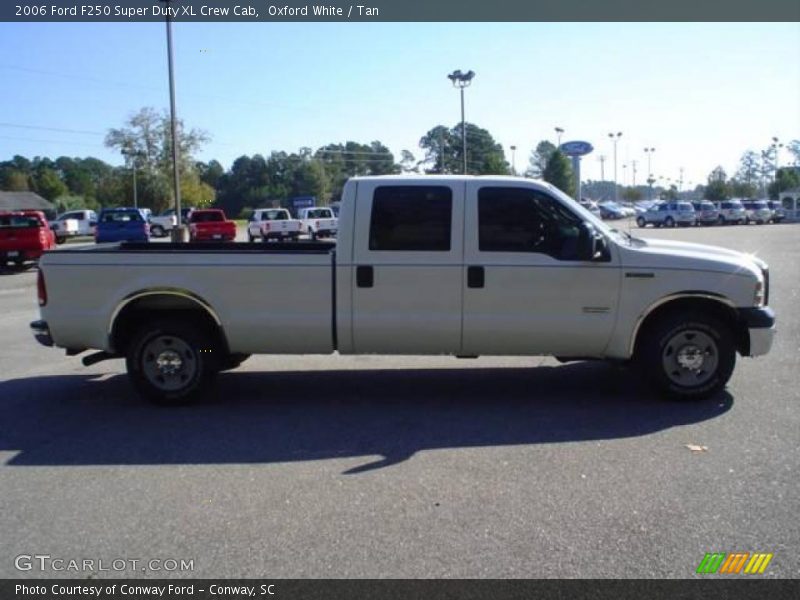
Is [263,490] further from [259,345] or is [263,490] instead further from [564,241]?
[564,241]

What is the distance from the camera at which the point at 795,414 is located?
6332 millimetres

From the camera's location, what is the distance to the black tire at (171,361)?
6941 mm

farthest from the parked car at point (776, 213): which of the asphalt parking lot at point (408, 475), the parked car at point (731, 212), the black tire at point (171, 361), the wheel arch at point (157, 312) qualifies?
the black tire at point (171, 361)

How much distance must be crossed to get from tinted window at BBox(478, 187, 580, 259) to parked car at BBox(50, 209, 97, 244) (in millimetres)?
39519

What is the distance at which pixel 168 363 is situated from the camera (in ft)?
23.0

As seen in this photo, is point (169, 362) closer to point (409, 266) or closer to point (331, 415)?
point (331, 415)

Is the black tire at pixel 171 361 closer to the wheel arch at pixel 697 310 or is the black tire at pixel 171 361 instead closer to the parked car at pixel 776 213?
the wheel arch at pixel 697 310

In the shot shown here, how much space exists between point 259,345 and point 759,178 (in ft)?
404

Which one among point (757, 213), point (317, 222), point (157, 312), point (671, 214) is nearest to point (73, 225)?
point (317, 222)

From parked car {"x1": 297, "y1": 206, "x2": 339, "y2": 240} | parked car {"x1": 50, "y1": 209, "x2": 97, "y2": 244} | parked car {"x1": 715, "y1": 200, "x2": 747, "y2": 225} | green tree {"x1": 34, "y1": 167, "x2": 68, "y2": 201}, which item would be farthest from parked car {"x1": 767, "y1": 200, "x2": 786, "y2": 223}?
green tree {"x1": 34, "y1": 167, "x2": 68, "y2": 201}

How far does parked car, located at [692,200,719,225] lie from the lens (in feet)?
177

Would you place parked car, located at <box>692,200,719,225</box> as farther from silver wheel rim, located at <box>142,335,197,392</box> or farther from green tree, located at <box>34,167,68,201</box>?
green tree, located at <box>34,167,68,201</box>
